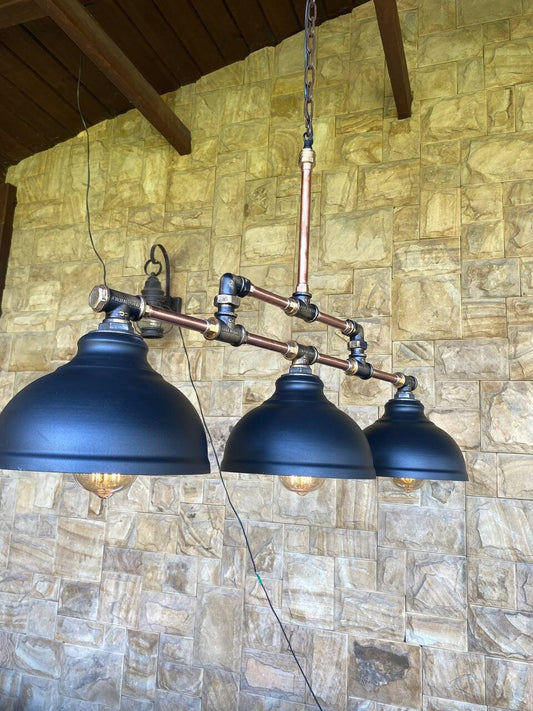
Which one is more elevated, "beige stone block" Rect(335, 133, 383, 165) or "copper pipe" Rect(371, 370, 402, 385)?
"beige stone block" Rect(335, 133, 383, 165)

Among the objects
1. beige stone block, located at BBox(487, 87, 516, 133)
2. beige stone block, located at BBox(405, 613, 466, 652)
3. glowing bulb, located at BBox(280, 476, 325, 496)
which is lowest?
beige stone block, located at BBox(405, 613, 466, 652)

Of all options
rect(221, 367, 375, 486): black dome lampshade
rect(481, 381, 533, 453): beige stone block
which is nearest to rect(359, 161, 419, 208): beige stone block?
rect(481, 381, 533, 453): beige stone block

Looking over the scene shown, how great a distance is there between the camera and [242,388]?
285cm

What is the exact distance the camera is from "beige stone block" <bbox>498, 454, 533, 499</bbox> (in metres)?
2.33

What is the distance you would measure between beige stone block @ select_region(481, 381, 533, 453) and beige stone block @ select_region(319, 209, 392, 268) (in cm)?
76

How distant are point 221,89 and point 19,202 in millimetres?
1407

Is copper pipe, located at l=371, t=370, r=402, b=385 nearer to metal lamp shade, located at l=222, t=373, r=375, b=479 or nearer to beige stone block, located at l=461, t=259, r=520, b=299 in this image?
metal lamp shade, located at l=222, t=373, r=375, b=479

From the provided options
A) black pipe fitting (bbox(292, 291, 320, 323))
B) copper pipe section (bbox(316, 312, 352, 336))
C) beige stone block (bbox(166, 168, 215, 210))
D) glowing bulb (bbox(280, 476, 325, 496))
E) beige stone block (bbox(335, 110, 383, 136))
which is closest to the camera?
glowing bulb (bbox(280, 476, 325, 496))

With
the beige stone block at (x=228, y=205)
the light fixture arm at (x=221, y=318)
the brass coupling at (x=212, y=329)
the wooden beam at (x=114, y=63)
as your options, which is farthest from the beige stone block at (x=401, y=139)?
the brass coupling at (x=212, y=329)

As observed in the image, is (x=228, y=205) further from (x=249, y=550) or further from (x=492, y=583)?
(x=492, y=583)

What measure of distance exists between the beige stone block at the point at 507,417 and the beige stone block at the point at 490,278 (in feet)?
1.28

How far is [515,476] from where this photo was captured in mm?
2350

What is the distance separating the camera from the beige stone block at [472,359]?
245cm

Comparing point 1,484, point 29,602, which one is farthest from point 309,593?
point 1,484
